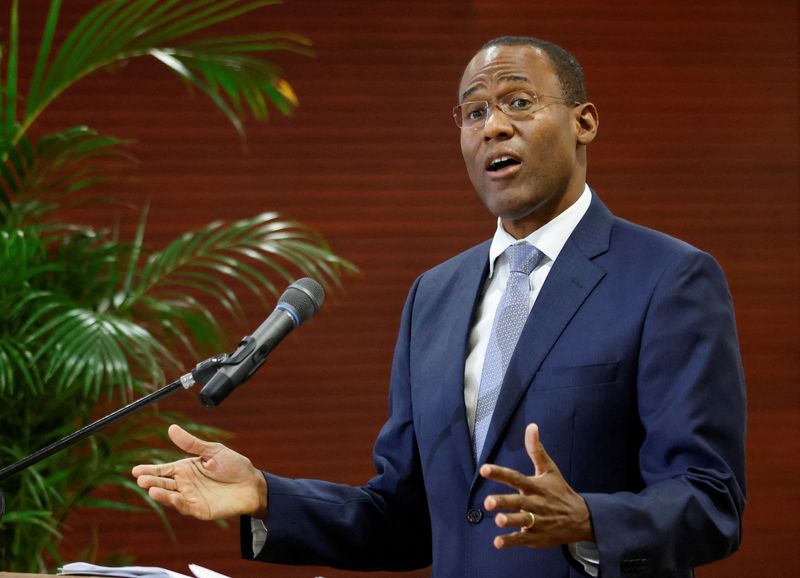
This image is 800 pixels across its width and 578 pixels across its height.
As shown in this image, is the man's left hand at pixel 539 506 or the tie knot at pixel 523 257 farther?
the tie knot at pixel 523 257

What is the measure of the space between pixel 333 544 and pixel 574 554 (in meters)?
0.56

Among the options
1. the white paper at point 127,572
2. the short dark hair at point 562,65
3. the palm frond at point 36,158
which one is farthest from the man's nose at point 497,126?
the palm frond at point 36,158

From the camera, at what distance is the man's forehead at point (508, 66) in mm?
2014

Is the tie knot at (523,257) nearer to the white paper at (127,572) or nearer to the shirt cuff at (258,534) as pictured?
the shirt cuff at (258,534)

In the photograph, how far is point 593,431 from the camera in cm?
176

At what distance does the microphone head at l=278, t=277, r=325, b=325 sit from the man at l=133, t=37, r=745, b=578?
0.86 feet

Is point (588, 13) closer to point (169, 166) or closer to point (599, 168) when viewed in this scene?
point (599, 168)

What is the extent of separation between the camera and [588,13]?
4.24m

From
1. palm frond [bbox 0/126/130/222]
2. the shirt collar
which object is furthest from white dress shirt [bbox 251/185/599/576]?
palm frond [bbox 0/126/130/222]

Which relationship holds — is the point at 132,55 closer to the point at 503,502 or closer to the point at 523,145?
the point at 523,145

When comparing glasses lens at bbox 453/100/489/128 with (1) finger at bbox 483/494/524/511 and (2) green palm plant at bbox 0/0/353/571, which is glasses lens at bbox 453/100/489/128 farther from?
(2) green palm plant at bbox 0/0/353/571

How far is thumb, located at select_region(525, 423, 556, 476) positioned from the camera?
1420mm

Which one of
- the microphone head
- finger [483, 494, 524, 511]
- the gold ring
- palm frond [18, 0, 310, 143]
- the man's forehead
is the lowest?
the gold ring

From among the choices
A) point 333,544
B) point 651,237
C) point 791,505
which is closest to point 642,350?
point 651,237
